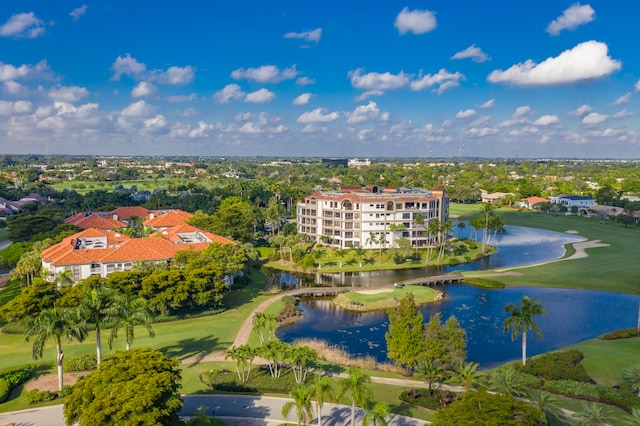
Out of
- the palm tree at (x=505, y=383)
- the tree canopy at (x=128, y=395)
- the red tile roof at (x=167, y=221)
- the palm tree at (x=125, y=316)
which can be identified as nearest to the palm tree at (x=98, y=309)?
the palm tree at (x=125, y=316)

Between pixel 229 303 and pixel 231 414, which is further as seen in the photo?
pixel 229 303

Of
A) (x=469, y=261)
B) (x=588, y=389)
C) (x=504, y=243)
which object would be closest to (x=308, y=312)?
(x=588, y=389)

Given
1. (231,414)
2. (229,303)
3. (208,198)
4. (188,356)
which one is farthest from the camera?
(208,198)

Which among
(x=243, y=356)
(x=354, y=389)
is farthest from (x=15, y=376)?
(x=354, y=389)

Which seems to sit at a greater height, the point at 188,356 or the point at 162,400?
the point at 162,400

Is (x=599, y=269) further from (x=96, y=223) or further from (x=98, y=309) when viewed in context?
(x=96, y=223)

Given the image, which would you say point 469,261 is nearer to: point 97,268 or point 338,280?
point 338,280
